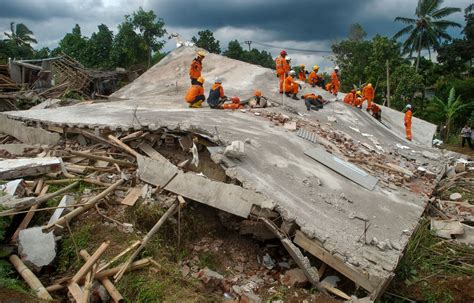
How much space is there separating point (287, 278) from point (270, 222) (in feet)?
2.43

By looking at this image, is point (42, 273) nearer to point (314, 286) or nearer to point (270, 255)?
point (270, 255)

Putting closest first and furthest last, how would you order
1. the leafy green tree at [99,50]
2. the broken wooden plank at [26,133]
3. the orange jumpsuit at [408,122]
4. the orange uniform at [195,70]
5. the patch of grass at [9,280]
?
the patch of grass at [9,280] < the broken wooden plank at [26,133] < the orange uniform at [195,70] < the orange jumpsuit at [408,122] < the leafy green tree at [99,50]

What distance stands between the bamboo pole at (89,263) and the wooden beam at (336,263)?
94.3 inches

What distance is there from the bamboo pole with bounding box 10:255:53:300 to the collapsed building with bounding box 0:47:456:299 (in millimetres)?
1940

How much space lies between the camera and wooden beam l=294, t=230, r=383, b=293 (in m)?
4.32

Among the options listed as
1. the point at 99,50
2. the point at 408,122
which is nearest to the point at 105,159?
the point at 408,122

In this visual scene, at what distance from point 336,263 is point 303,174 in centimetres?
211

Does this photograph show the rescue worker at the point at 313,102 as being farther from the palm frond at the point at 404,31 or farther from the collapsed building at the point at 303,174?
the palm frond at the point at 404,31

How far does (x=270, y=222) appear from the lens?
15.9 ft

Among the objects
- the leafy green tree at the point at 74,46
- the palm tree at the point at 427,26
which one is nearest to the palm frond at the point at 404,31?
the palm tree at the point at 427,26

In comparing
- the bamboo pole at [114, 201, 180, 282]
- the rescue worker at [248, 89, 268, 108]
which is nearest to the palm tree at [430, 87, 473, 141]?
the rescue worker at [248, 89, 268, 108]

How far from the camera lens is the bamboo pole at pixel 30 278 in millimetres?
3791

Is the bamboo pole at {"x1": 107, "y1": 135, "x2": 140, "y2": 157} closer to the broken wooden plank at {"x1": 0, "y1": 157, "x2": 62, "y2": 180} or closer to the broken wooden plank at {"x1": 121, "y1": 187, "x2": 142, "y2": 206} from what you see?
the broken wooden plank at {"x1": 121, "y1": 187, "x2": 142, "y2": 206}

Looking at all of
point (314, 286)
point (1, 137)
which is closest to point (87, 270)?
point (314, 286)
